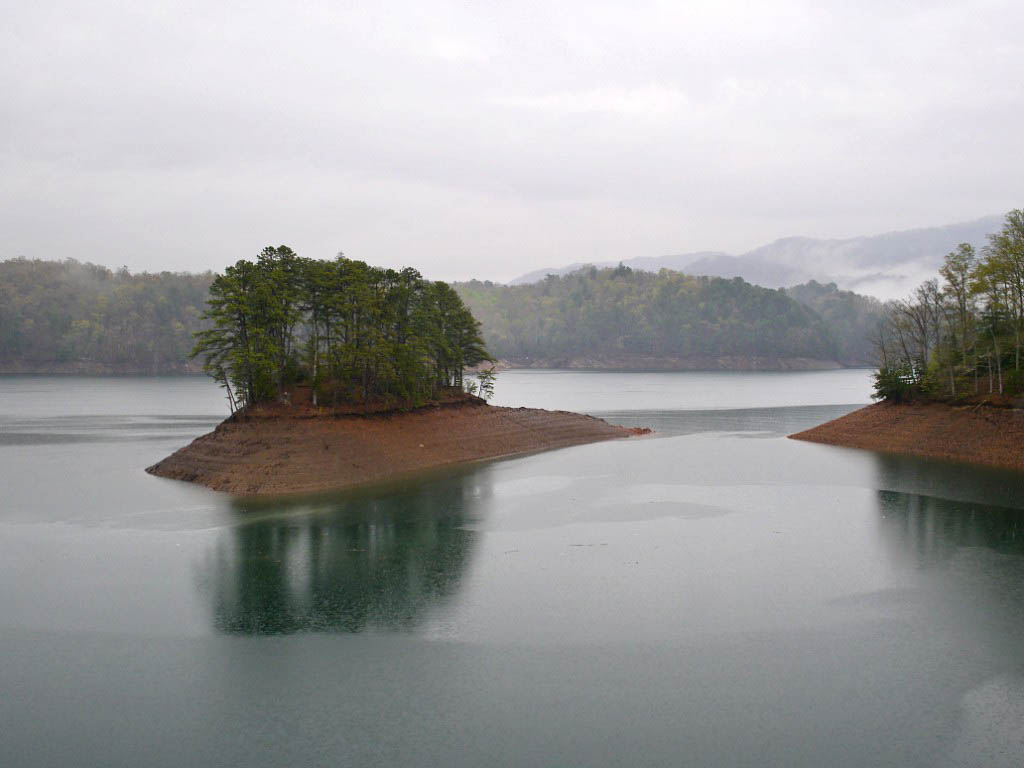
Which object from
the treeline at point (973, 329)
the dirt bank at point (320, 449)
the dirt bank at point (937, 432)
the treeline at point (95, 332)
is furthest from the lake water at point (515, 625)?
the treeline at point (95, 332)

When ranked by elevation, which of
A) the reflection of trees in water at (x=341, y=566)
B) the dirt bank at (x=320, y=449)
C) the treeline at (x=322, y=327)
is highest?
the treeline at (x=322, y=327)

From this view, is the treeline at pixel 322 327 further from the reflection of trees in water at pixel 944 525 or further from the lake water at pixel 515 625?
the reflection of trees in water at pixel 944 525

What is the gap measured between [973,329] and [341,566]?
49.4 metres

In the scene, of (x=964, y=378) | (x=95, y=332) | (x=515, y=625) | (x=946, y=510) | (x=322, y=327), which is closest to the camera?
(x=515, y=625)

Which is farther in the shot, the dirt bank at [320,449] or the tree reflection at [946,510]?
the dirt bank at [320,449]

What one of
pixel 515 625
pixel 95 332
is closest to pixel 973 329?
pixel 515 625

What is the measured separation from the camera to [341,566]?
81.8 ft

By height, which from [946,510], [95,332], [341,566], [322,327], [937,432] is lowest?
[341,566]

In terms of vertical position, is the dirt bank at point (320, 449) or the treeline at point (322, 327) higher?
the treeline at point (322, 327)

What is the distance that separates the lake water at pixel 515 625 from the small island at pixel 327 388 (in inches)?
136

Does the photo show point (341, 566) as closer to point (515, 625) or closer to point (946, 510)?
point (515, 625)

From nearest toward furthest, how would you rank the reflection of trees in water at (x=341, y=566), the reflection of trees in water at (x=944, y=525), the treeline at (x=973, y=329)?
the reflection of trees in water at (x=341, y=566) < the reflection of trees in water at (x=944, y=525) < the treeline at (x=973, y=329)

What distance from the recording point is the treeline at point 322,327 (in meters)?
43.1

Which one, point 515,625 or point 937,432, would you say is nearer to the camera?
point 515,625
